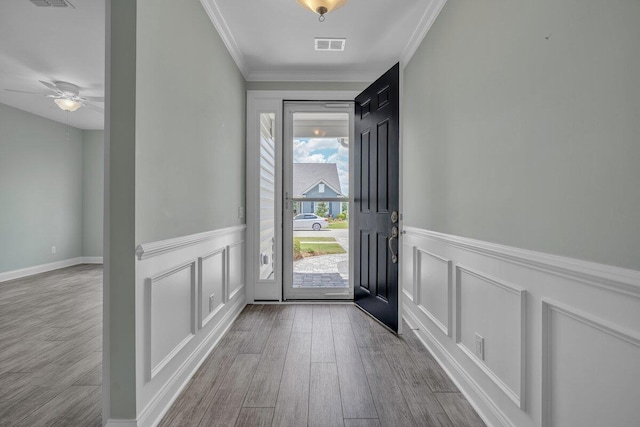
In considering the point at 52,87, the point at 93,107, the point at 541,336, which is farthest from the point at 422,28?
the point at 93,107

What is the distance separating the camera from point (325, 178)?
3965 millimetres

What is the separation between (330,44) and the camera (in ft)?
10.4

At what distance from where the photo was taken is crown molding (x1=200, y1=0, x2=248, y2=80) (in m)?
2.51

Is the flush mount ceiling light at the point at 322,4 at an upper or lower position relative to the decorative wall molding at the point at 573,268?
upper

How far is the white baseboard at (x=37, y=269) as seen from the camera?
506 centimetres

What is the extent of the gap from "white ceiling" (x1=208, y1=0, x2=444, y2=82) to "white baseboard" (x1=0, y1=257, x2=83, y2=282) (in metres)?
4.73

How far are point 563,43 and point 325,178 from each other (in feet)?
9.43

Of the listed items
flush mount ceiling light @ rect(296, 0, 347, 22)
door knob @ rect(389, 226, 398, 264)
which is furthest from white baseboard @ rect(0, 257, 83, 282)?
flush mount ceiling light @ rect(296, 0, 347, 22)

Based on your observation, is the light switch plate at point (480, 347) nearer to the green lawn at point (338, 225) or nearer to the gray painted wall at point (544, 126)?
the gray painted wall at point (544, 126)

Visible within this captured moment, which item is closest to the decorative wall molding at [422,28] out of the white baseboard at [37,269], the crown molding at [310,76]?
the crown molding at [310,76]

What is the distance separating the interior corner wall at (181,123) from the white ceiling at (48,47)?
3.33 feet

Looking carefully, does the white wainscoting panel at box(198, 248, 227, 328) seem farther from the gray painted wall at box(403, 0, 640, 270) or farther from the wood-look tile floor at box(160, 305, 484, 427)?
the gray painted wall at box(403, 0, 640, 270)

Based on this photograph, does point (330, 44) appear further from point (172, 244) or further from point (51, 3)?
point (172, 244)

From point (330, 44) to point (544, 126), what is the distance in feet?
7.73
